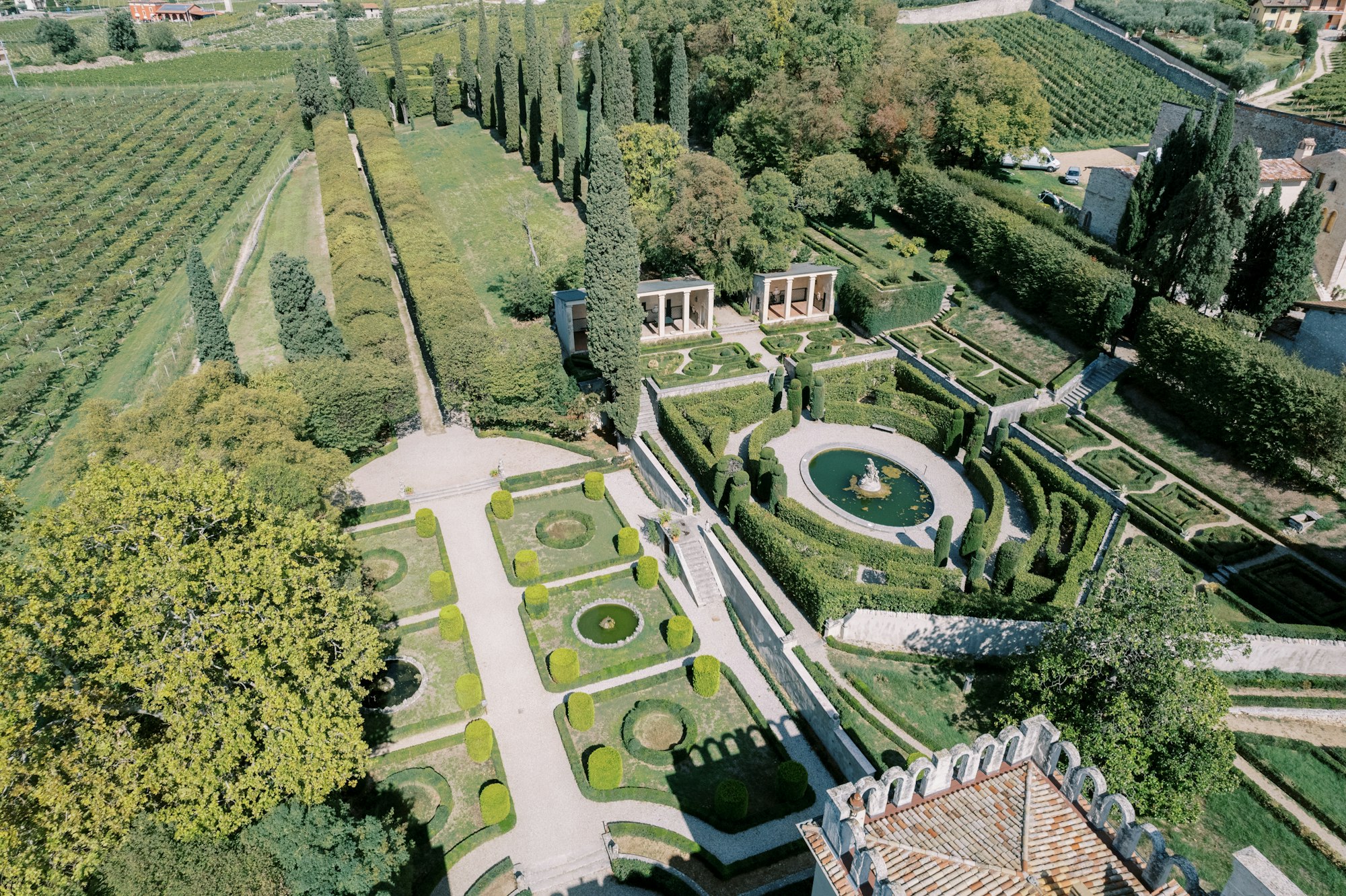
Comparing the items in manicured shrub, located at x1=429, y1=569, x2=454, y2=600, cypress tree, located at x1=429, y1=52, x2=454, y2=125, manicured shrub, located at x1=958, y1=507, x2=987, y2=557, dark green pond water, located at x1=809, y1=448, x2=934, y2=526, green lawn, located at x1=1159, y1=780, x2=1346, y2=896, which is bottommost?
green lawn, located at x1=1159, y1=780, x2=1346, y2=896

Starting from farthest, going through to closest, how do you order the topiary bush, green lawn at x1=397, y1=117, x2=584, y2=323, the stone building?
green lawn at x1=397, y1=117, x2=584, y2=323, the topiary bush, the stone building

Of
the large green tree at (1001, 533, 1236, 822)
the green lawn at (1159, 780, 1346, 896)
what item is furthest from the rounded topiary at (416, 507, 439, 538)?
the green lawn at (1159, 780, 1346, 896)

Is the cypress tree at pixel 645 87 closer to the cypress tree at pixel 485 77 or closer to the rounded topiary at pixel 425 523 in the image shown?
the cypress tree at pixel 485 77

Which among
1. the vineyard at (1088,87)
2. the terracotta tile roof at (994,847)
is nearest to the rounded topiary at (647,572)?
the terracotta tile roof at (994,847)

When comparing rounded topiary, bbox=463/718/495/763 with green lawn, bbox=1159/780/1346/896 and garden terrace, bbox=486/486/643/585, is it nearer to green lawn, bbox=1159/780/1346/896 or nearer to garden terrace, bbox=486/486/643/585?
garden terrace, bbox=486/486/643/585

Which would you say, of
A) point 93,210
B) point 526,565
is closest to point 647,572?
point 526,565

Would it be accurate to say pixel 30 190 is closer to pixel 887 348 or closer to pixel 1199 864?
pixel 887 348

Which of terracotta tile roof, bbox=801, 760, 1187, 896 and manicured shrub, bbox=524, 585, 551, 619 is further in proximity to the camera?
manicured shrub, bbox=524, 585, 551, 619
